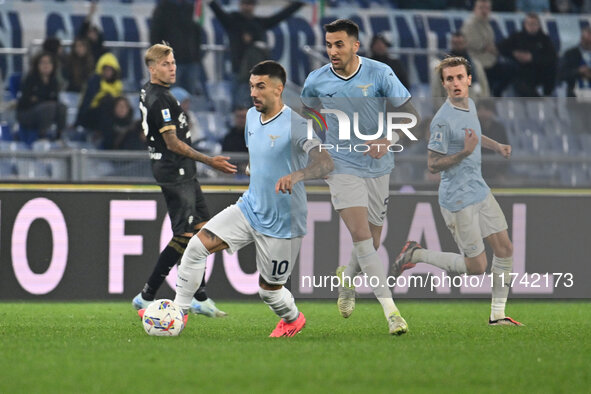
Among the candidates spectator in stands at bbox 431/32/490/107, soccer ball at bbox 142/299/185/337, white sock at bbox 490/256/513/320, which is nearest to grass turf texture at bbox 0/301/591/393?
soccer ball at bbox 142/299/185/337

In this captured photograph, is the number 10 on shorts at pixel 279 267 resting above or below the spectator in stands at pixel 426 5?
below

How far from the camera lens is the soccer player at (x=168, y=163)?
8.07 m

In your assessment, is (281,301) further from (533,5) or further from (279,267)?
(533,5)

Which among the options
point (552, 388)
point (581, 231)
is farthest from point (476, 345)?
point (581, 231)

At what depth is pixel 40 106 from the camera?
40.3ft

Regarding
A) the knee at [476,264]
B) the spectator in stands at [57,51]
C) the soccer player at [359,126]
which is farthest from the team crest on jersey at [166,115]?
the spectator in stands at [57,51]

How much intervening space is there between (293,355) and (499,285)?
99.7 inches

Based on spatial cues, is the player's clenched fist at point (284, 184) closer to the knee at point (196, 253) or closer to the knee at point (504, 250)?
the knee at point (196, 253)

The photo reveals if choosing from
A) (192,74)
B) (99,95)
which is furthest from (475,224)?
(192,74)

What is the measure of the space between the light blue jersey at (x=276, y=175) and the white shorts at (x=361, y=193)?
1.53ft

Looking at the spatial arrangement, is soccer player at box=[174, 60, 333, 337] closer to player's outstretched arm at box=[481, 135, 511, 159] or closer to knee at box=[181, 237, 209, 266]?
knee at box=[181, 237, 209, 266]

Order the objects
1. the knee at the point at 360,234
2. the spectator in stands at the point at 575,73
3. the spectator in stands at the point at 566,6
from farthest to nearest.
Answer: the spectator in stands at the point at 566,6, the spectator in stands at the point at 575,73, the knee at the point at 360,234

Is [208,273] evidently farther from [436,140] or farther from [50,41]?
[50,41]

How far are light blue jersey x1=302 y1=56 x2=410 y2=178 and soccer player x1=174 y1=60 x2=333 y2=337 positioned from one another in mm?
489
